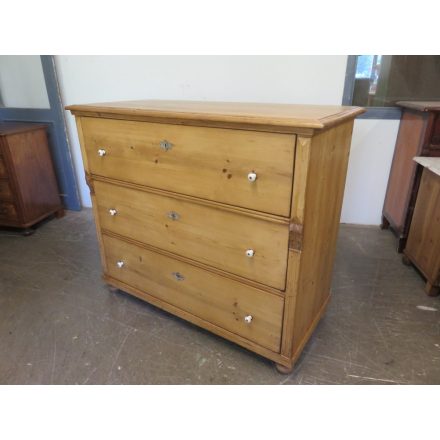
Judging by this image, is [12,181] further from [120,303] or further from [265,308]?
[265,308]

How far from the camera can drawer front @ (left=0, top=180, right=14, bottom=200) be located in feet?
8.00

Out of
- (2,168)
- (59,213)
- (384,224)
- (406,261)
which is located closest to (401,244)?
(406,261)

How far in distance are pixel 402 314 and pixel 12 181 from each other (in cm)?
263

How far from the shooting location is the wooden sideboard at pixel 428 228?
1.79 m

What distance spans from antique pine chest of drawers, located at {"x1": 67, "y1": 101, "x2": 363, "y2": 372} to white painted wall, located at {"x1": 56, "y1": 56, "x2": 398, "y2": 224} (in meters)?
0.93

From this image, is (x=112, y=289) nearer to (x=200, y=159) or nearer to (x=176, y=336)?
(x=176, y=336)

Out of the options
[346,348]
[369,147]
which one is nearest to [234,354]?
[346,348]

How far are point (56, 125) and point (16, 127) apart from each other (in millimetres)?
284

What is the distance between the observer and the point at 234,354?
4.89 feet

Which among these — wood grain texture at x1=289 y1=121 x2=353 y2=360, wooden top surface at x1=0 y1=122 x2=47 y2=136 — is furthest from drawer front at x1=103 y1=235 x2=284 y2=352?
wooden top surface at x1=0 y1=122 x2=47 y2=136

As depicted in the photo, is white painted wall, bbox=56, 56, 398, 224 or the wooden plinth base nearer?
the wooden plinth base

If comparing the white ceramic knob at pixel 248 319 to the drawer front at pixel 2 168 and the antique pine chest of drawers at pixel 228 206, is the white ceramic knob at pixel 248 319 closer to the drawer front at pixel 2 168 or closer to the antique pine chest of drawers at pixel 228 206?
the antique pine chest of drawers at pixel 228 206

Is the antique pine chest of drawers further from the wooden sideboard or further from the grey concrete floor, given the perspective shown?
the wooden sideboard

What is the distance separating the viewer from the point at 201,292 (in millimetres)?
1496
